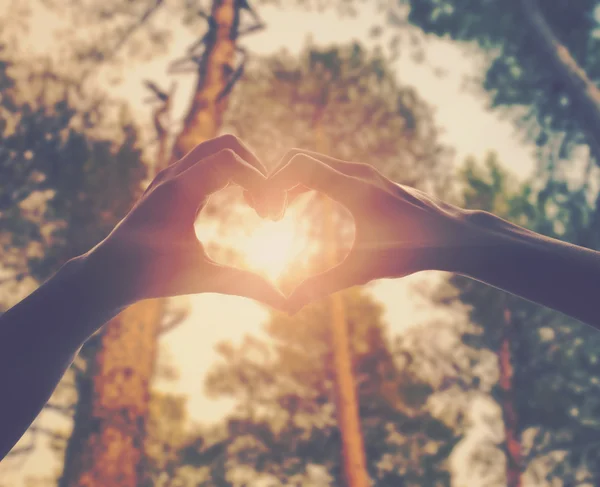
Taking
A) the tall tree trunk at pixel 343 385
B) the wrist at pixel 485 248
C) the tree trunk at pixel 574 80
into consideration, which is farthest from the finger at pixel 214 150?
the tall tree trunk at pixel 343 385

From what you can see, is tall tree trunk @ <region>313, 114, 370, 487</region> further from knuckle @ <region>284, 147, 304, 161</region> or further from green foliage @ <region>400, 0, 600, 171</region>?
knuckle @ <region>284, 147, 304, 161</region>

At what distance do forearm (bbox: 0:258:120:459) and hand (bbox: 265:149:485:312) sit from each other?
41cm

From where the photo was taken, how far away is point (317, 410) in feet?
44.6

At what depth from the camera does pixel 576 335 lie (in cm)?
1179

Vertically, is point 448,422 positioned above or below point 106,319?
above

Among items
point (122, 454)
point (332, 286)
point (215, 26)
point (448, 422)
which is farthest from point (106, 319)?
point (448, 422)

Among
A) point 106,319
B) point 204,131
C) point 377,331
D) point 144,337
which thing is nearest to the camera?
point 106,319

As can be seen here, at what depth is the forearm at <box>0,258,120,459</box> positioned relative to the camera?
74 cm

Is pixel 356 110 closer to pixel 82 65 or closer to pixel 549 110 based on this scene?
pixel 549 110

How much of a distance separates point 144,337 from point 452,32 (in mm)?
8943

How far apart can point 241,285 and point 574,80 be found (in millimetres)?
7800

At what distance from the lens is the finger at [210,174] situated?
32.8 inches

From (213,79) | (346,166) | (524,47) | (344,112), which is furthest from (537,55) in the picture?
(346,166)

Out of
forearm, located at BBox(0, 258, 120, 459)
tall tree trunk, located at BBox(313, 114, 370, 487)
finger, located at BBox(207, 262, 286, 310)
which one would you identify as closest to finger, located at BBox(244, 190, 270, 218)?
finger, located at BBox(207, 262, 286, 310)
